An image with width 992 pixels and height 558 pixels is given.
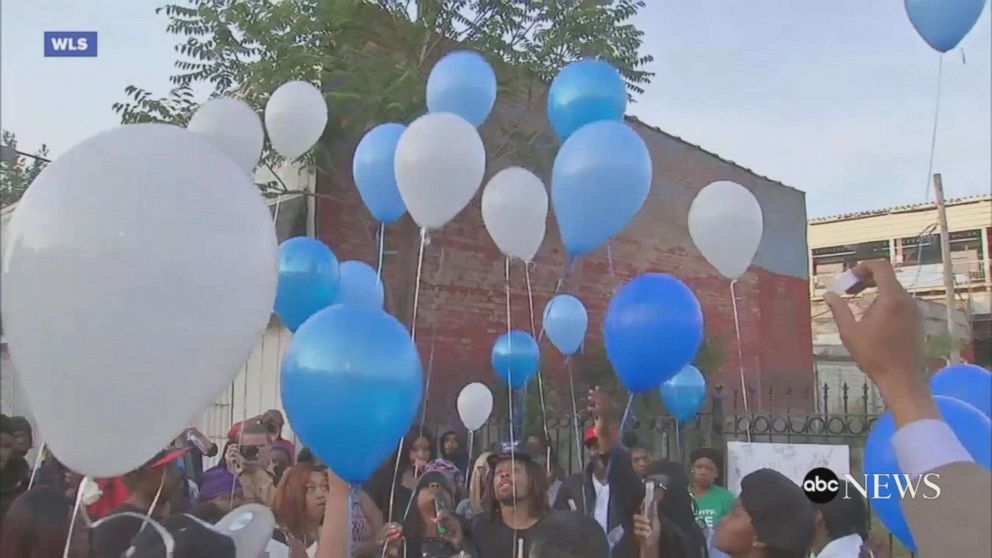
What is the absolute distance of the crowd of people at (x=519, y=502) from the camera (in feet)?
3.19

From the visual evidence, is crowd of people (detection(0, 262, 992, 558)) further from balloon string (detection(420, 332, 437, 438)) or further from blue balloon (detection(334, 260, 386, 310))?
balloon string (detection(420, 332, 437, 438))

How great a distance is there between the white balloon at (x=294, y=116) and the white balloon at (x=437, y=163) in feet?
3.95

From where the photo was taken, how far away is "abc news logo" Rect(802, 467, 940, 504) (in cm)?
95

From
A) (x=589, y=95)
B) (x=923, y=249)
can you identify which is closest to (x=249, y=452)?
(x=589, y=95)

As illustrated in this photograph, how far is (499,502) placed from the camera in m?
2.93

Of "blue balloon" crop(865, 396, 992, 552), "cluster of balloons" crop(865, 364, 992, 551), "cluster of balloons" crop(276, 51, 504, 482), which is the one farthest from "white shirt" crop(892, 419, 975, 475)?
"cluster of balloons" crop(276, 51, 504, 482)

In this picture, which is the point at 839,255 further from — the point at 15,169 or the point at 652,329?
the point at 15,169

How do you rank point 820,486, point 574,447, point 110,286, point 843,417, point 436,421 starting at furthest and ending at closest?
1. point 436,421
2. point 574,447
3. point 843,417
4. point 820,486
5. point 110,286

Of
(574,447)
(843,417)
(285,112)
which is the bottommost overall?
(574,447)

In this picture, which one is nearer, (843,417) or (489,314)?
(843,417)

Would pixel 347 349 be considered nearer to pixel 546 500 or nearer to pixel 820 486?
pixel 546 500

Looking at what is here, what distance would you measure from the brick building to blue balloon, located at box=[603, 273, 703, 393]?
3.23 meters

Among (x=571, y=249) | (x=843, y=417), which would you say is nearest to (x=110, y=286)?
(x=571, y=249)

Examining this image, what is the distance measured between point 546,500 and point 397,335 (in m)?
0.97
